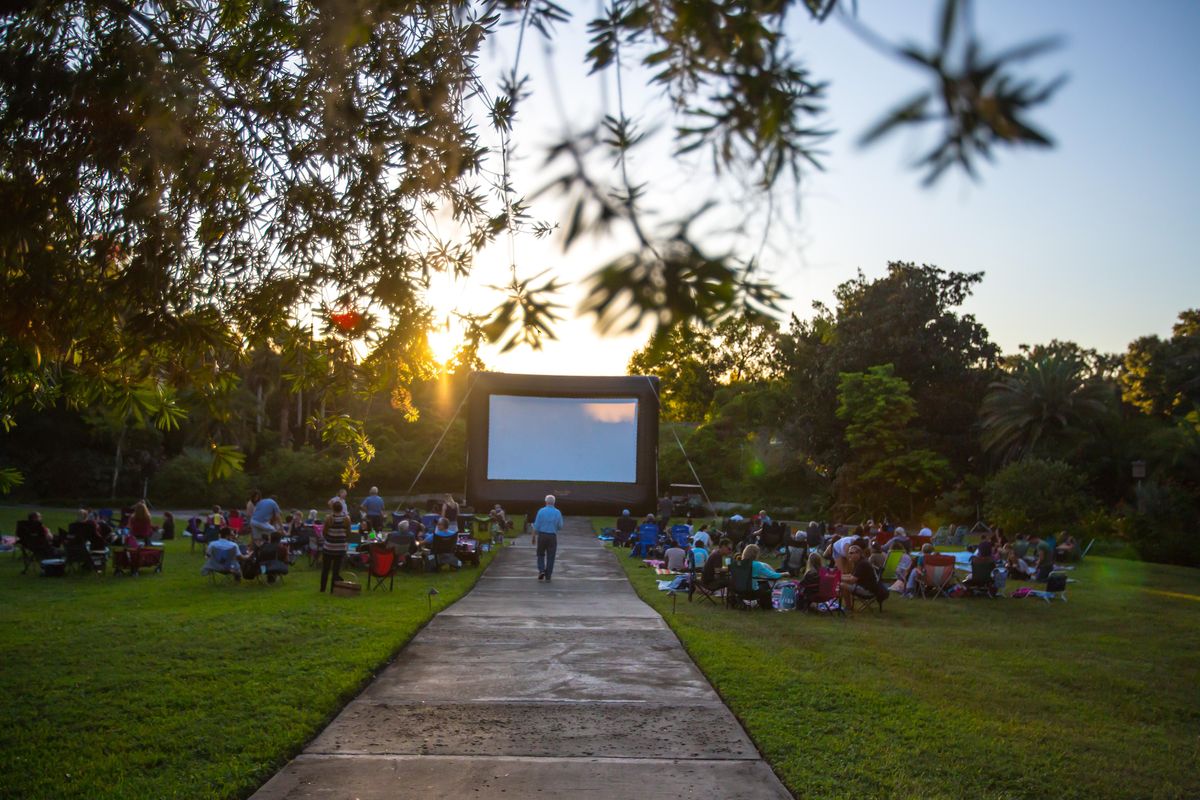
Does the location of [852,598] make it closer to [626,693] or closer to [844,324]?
[626,693]

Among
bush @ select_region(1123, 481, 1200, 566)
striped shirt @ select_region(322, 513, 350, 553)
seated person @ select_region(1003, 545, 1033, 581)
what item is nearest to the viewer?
striped shirt @ select_region(322, 513, 350, 553)

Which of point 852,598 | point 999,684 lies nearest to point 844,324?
point 852,598

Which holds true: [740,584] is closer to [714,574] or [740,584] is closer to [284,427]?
[714,574]

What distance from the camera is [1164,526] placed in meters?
34.1

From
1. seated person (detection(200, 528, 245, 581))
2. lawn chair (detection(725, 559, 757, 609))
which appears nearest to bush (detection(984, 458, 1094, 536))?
lawn chair (detection(725, 559, 757, 609))

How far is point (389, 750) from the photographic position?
654 centimetres

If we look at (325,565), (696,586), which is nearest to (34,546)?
(325,565)

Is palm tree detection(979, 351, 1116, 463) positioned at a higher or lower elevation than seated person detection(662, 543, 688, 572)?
higher

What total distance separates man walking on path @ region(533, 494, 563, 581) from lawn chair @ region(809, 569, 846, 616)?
4804mm

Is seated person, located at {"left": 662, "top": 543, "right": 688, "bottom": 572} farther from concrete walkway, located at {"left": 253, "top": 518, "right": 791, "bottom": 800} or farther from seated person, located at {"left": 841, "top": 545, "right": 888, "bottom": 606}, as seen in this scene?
concrete walkway, located at {"left": 253, "top": 518, "right": 791, "bottom": 800}

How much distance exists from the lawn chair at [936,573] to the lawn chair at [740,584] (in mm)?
4576

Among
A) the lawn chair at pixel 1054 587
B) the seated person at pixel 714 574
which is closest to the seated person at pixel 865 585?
the seated person at pixel 714 574

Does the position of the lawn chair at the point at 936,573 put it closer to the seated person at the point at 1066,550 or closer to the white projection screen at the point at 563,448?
the white projection screen at the point at 563,448

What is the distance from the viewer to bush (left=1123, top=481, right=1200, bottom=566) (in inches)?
1275
